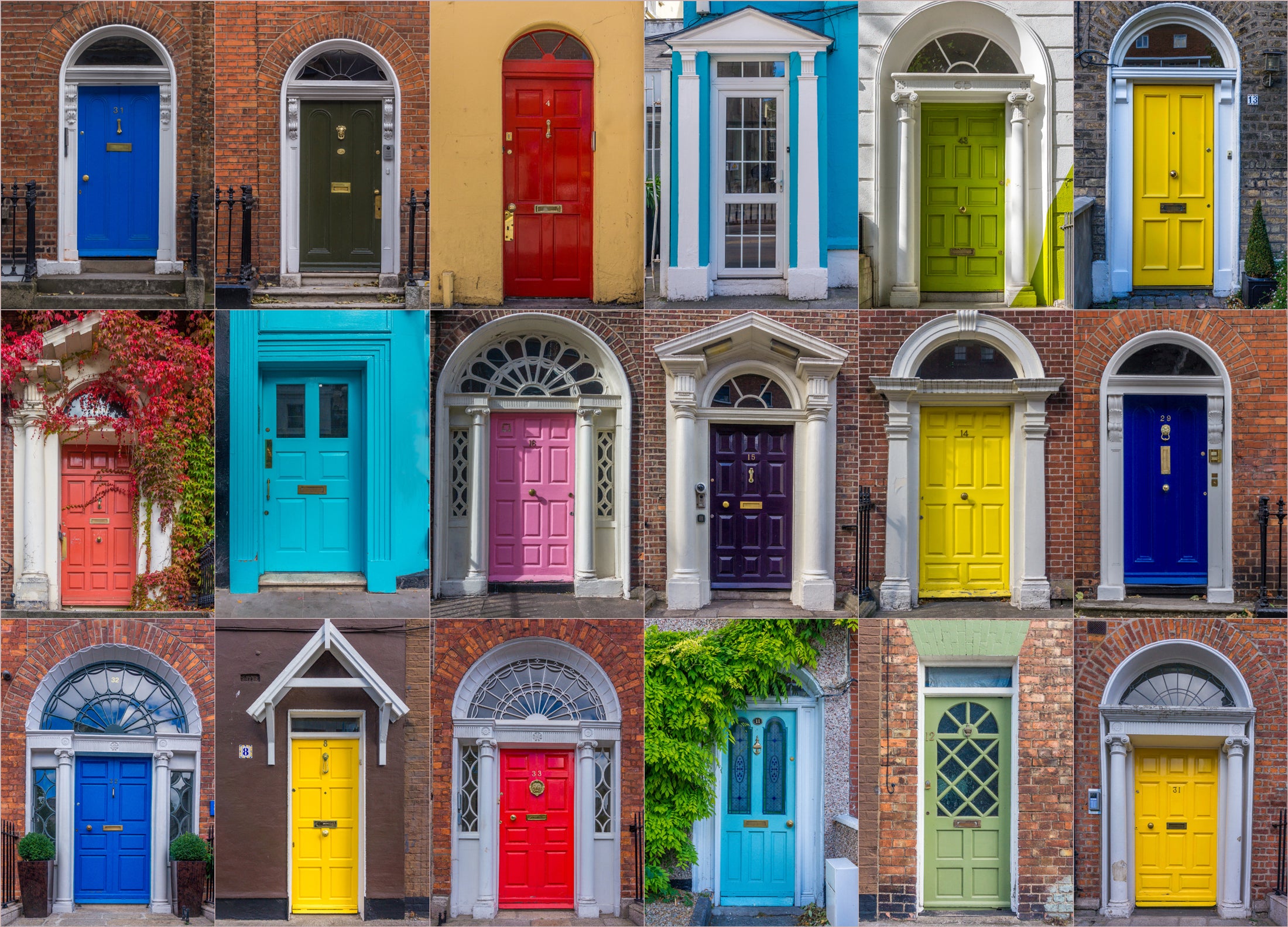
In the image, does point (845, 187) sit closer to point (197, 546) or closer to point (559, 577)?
point (559, 577)

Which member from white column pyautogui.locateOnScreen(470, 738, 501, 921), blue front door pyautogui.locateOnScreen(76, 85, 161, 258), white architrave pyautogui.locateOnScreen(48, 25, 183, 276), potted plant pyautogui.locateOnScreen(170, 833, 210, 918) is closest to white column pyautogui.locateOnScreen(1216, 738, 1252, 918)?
white column pyautogui.locateOnScreen(470, 738, 501, 921)

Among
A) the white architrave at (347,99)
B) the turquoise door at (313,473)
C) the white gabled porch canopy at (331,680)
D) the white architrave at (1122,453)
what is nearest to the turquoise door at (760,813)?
the white gabled porch canopy at (331,680)

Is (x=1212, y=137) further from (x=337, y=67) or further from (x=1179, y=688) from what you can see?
(x=337, y=67)

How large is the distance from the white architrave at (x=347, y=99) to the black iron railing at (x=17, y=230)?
1.66 m

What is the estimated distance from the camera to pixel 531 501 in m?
6.07

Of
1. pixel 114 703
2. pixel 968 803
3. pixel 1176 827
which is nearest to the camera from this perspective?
pixel 968 803

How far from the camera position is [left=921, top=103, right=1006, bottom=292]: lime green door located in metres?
6.06

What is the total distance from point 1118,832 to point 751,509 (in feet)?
10.6

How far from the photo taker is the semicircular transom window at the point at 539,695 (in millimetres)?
6113

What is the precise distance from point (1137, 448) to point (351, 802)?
573 cm

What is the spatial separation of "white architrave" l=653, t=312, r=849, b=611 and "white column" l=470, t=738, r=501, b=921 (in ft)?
5.29

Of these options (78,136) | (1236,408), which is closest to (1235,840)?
(1236,408)

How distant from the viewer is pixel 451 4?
242 inches

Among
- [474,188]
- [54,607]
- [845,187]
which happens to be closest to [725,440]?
[845,187]
